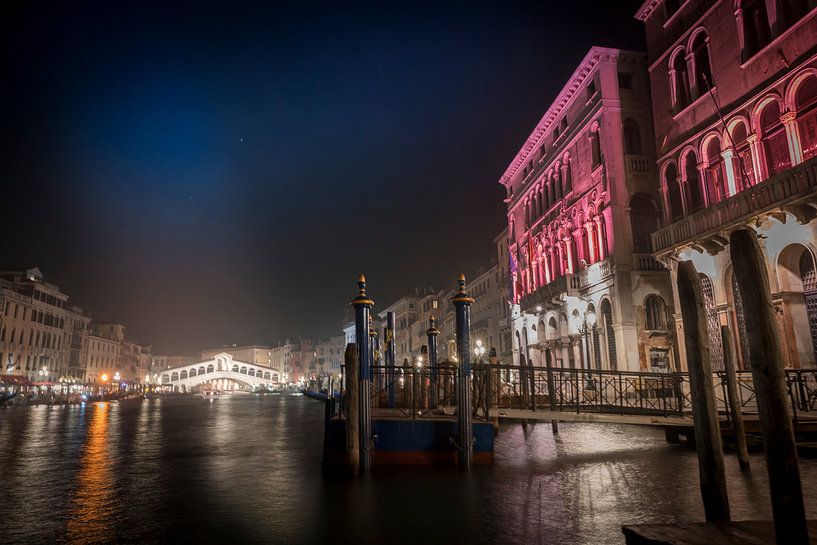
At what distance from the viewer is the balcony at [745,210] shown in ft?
44.6

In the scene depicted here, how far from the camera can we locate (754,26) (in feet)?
55.0

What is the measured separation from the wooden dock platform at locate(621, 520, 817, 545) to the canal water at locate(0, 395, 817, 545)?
80.6 inches

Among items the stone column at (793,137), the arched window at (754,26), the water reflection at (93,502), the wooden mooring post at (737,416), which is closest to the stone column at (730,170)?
the stone column at (793,137)

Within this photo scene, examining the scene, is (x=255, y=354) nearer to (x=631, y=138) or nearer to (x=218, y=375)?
(x=218, y=375)

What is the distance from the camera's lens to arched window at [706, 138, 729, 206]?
18.0 m

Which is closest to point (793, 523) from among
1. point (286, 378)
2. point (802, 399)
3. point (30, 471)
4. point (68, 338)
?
point (802, 399)

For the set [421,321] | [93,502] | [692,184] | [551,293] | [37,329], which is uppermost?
[421,321]

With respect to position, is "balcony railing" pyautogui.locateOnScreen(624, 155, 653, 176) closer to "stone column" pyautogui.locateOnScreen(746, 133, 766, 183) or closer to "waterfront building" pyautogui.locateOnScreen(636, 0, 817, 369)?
"waterfront building" pyautogui.locateOnScreen(636, 0, 817, 369)

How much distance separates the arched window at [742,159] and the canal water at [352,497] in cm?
866

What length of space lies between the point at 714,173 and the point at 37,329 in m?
66.1

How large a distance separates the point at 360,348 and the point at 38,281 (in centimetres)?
6099

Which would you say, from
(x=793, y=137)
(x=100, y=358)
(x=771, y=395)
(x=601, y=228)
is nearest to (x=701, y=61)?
(x=793, y=137)

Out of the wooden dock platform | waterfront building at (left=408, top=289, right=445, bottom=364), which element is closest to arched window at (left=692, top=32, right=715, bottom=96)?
the wooden dock platform

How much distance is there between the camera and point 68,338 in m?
67.1
